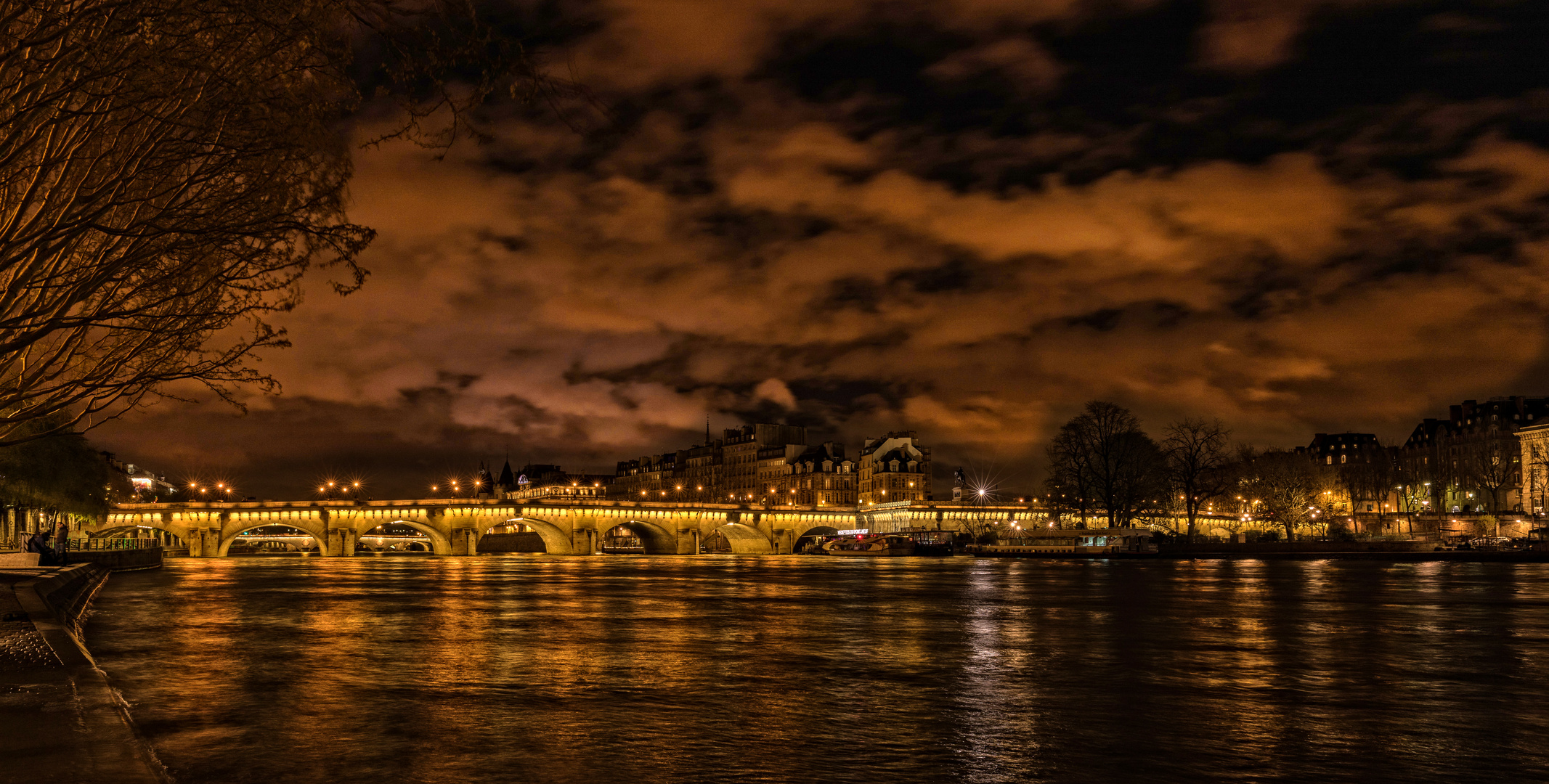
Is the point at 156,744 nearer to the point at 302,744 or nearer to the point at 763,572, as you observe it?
the point at 302,744

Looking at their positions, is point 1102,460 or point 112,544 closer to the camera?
point 112,544

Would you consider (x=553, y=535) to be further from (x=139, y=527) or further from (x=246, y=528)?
(x=139, y=527)

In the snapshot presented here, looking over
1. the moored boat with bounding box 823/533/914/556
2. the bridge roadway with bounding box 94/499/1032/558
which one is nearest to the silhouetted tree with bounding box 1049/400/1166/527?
the moored boat with bounding box 823/533/914/556

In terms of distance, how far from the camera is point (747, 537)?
15262cm

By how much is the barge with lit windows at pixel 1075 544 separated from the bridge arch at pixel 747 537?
37.1m

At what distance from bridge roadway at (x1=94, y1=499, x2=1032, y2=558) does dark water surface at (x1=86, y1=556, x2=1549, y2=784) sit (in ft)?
307

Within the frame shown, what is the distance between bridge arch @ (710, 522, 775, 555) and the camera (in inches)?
5842

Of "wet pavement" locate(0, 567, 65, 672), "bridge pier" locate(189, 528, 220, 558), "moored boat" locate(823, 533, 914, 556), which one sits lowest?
"moored boat" locate(823, 533, 914, 556)

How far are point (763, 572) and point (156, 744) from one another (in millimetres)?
56859

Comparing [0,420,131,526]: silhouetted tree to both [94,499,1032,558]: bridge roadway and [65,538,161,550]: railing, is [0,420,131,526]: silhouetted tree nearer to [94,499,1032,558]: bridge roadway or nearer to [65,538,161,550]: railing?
[65,538,161,550]: railing

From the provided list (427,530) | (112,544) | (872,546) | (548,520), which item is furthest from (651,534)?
(112,544)

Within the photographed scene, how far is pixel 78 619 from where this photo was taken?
75.8ft

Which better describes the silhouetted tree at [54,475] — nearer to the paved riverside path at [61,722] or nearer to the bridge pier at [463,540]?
the paved riverside path at [61,722]

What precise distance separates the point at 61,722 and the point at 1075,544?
104127 millimetres
